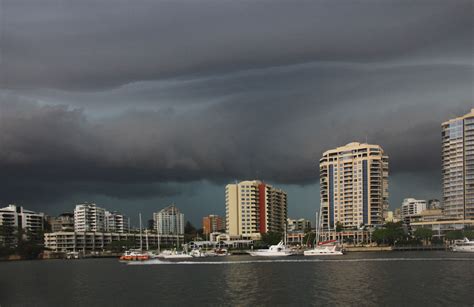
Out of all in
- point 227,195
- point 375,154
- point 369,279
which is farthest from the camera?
point 227,195

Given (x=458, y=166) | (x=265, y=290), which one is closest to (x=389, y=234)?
(x=458, y=166)

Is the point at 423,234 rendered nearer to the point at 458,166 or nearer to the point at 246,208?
the point at 458,166

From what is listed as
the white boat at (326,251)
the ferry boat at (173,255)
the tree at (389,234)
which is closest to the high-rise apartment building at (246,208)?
the tree at (389,234)

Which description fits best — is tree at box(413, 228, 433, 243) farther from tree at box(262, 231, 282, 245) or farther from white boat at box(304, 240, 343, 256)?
white boat at box(304, 240, 343, 256)

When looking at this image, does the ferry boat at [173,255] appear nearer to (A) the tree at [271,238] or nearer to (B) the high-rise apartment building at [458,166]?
(A) the tree at [271,238]

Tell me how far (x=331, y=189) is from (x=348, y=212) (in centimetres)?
1092

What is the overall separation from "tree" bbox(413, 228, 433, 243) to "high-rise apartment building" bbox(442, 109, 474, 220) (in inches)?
517

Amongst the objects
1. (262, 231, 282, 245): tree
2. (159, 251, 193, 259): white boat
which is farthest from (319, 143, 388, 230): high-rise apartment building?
(159, 251, 193, 259): white boat

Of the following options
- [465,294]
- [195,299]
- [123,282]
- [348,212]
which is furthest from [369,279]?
[348,212]

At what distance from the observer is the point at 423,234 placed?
165m

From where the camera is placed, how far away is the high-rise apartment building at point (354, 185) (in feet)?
579

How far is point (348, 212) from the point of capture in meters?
182

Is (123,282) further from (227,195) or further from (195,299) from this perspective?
(227,195)

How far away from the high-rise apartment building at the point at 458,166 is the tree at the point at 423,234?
13.1 metres
